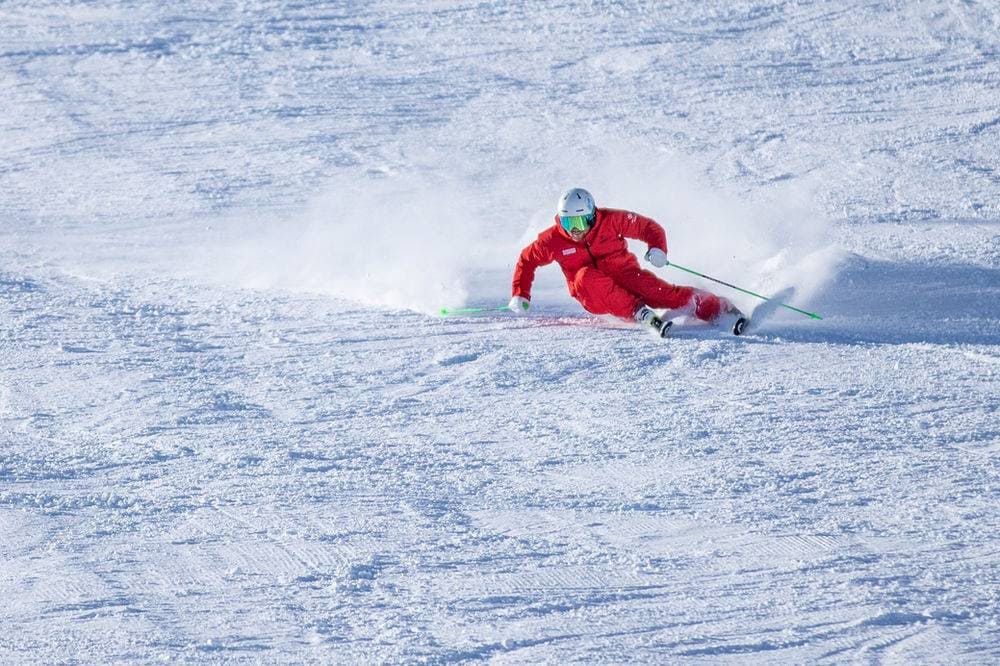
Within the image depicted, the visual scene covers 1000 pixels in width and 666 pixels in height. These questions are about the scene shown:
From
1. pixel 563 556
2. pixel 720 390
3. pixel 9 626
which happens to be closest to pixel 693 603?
pixel 563 556

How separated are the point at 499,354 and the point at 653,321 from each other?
1.02 m

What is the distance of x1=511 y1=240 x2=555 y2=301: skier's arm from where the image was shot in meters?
8.18

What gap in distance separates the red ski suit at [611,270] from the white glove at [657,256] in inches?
2.3

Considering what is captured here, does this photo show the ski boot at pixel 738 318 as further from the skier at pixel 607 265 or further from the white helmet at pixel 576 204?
the white helmet at pixel 576 204

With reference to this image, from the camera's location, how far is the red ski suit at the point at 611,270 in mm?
8055

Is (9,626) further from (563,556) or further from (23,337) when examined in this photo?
(23,337)

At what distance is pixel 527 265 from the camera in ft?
27.0

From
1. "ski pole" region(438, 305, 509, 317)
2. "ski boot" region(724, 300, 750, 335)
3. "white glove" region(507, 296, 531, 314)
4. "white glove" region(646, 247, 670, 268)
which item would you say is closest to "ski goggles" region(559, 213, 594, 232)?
"white glove" region(646, 247, 670, 268)

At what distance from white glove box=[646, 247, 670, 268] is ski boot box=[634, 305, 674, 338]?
1.02ft

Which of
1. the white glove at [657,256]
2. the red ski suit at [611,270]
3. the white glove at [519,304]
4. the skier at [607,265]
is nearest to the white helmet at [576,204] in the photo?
the skier at [607,265]

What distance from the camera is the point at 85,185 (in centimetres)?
1302

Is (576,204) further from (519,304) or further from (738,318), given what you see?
(738,318)

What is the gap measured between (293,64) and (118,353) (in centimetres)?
836

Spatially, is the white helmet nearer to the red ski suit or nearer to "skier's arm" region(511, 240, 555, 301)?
the red ski suit
